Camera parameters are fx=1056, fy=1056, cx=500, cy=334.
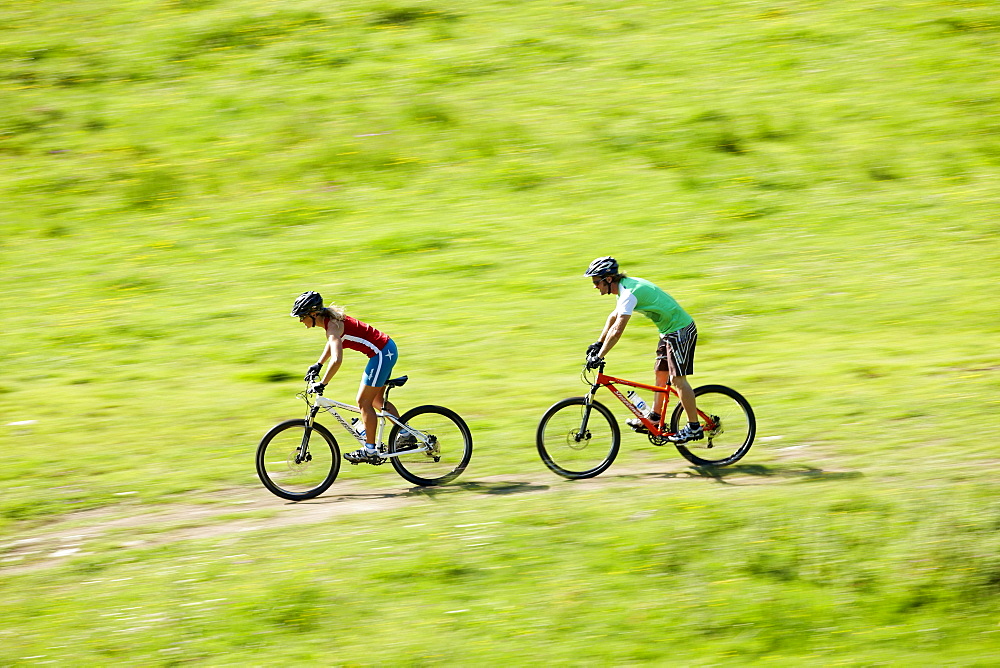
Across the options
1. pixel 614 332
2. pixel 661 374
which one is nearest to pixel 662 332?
pixel 661 374

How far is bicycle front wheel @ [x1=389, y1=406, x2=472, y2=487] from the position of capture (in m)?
11.2

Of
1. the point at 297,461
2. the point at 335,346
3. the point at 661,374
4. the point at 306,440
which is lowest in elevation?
the point at 297,461

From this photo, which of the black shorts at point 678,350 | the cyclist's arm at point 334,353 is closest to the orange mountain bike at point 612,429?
the black shorts at point 678,350

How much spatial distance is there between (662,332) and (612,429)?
Answer: 117cm

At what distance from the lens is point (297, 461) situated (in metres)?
11.1

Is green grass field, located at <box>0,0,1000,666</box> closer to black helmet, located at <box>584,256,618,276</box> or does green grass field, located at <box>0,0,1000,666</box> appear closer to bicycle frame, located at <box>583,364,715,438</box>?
bicycle frame, located at <box>583,364,715,438</box>

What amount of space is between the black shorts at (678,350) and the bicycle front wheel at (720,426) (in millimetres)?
341

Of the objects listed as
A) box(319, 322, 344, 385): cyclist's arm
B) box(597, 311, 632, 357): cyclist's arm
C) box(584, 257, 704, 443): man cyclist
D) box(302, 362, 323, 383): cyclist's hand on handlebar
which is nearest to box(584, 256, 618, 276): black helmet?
box(584, 257, 704, 443): man cyclist

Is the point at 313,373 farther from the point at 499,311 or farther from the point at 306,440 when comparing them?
the point at 499,311

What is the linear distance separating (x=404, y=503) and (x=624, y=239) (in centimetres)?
Answer: 1308

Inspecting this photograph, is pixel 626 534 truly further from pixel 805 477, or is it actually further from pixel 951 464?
pixel 951 464

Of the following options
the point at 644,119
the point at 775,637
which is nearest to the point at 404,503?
the point at 775,637

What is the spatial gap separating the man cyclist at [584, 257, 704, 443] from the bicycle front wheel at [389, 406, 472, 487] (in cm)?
164

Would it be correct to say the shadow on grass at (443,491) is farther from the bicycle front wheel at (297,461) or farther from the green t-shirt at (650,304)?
the green t-shirt at (650,304)
